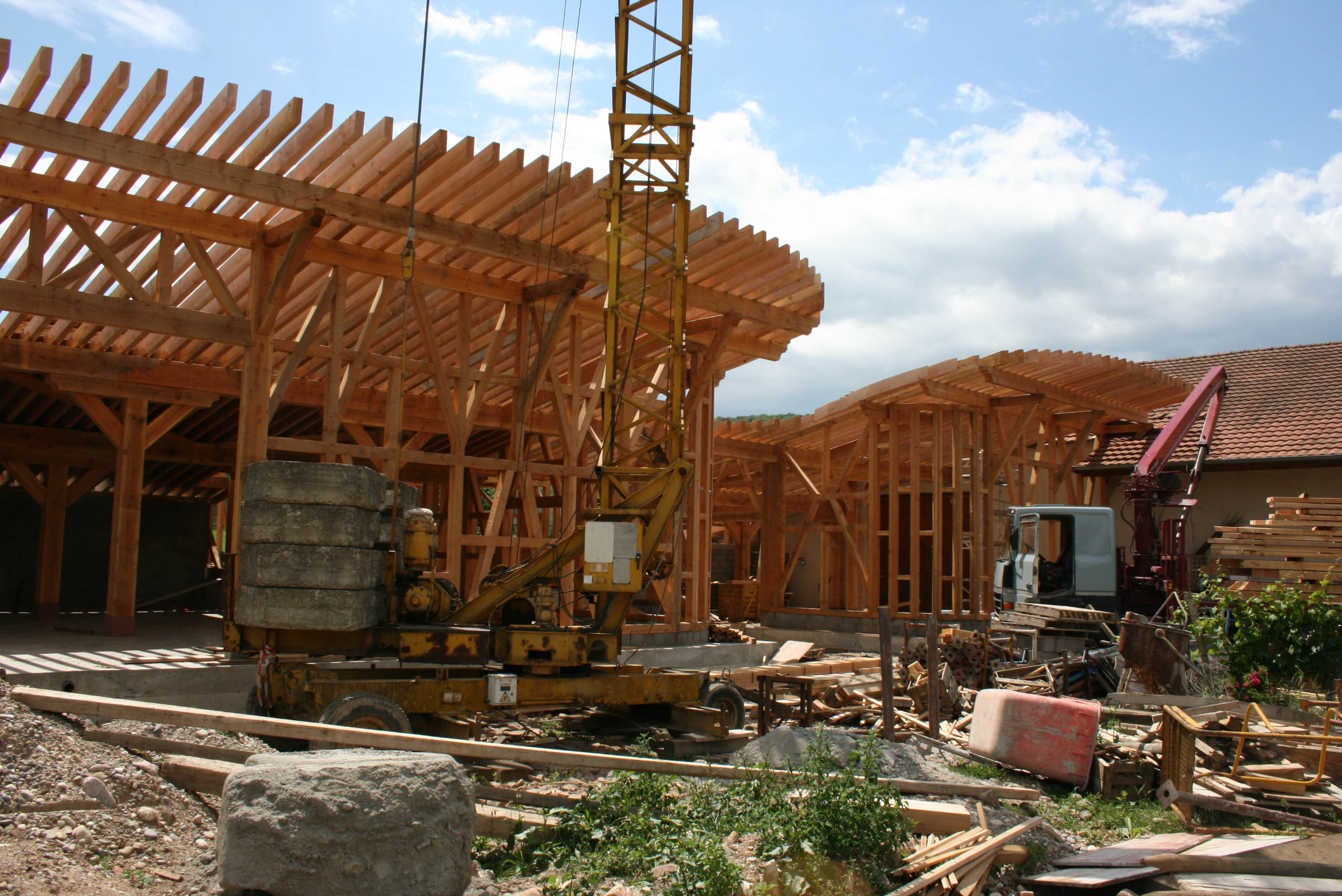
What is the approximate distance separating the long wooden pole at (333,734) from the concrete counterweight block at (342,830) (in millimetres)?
1387

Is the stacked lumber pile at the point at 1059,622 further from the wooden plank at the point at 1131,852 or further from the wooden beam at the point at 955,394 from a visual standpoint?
the wooden plank at the point at 1131,852

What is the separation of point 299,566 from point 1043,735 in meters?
6.74

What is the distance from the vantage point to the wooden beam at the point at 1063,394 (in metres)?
19.4

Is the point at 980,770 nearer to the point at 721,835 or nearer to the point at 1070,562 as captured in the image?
the point at 721,835

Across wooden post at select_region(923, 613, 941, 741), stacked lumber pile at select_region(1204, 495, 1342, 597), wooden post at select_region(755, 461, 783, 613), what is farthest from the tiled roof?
wooden post at select_region(923, 613, 941, 741)

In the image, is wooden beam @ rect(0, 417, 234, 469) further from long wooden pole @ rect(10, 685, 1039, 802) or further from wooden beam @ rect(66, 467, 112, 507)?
long wooden pole @ rect(10, 685, 1039, 802)

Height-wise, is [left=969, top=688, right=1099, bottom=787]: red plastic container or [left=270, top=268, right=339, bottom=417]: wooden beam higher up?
[left=270, top=268, right=339, bottom=417]: wooden beam

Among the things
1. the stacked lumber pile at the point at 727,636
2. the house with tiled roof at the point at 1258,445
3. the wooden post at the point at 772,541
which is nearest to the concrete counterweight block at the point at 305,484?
the stacked lumber pile at the point at 727,636

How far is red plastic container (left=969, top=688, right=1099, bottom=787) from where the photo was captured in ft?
29.9

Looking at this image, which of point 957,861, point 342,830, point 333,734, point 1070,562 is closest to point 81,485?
point 333,734

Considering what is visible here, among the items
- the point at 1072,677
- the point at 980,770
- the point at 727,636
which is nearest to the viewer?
the point at 980,770

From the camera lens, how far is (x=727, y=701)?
38.4 ft

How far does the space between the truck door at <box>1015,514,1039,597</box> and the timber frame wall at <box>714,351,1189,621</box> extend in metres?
2.52

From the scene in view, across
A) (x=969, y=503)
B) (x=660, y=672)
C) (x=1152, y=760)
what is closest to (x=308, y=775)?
(x=660, y=672)
